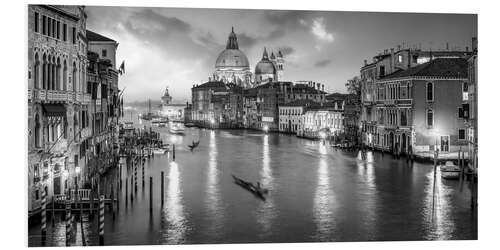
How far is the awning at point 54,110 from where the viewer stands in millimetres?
9062

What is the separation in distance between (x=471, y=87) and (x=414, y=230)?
4277 mm

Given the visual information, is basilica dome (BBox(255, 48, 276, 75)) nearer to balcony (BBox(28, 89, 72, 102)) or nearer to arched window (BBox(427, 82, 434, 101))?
balcony (BBox(28, 89, 72, 102))

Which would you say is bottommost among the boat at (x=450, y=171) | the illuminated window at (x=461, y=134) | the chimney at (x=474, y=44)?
the boat at (x=450, y=171)

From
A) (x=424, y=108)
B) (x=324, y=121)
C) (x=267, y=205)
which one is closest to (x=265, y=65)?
(x=324, y=121)

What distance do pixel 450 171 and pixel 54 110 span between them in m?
7.63

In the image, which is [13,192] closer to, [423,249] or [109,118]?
[423,249]

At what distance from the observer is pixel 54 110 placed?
9258 mm

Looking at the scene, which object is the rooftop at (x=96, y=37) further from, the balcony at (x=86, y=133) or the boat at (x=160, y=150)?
the boat at (x=160, y=150)

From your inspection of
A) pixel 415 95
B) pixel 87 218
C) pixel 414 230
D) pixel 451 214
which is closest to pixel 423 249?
pixel 414 230

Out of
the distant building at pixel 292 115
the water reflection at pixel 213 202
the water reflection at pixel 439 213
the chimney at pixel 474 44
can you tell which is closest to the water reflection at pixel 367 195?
the water reflection at pixel 439 213

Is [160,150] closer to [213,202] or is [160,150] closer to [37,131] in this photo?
[213,202]

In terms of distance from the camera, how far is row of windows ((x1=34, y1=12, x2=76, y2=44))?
347 inches

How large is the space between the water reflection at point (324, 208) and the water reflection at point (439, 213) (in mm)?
1371

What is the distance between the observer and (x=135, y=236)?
29.1 feet
